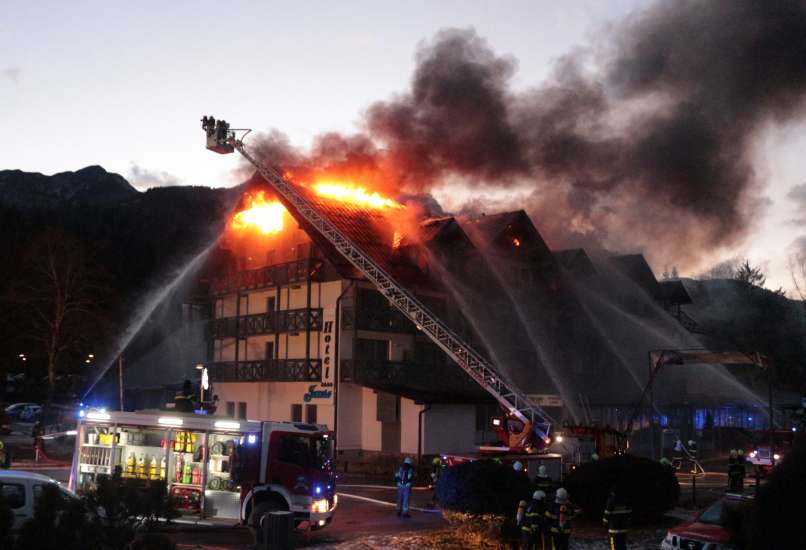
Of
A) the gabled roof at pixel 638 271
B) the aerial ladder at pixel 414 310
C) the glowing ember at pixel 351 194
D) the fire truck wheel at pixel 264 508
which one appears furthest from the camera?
the gabled roof at pixel 638 271

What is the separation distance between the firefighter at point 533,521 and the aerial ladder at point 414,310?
1180 cm

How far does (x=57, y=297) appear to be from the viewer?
41438 mm

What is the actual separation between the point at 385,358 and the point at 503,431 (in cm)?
1046

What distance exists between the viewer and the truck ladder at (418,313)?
29.0 m

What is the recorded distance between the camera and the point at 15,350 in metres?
48.0

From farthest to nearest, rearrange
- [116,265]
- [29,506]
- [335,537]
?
[116,265]
[335,537]
[29,506]

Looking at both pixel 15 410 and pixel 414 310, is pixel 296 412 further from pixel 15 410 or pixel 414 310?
pixel 15 410

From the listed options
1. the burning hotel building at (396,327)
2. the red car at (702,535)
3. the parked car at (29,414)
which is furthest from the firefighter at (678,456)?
the parked car at (29,414)

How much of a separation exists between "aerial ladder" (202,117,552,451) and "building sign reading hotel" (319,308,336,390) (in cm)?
327

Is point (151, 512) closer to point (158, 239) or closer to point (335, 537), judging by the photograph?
point (335, 537)

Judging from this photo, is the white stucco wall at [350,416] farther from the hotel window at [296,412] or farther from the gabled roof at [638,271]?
the gabled roof at [638,271]

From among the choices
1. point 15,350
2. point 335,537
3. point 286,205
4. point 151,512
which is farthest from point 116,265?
point 151,512

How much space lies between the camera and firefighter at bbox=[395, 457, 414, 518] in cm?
2128

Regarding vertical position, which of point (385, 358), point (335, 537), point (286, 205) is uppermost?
point (286, 205)
